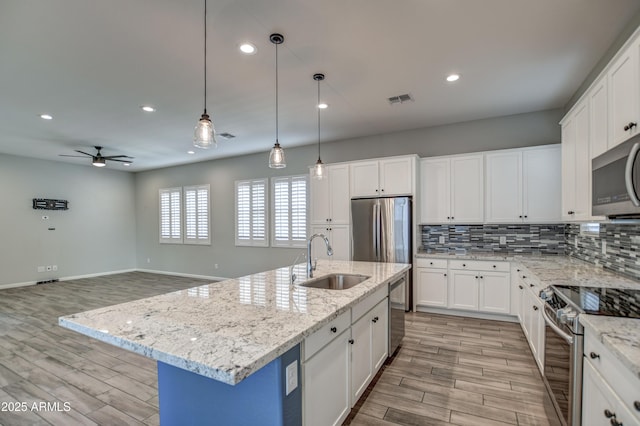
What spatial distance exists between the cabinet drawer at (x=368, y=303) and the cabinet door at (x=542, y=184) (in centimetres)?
265

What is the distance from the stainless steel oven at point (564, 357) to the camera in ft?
5.19

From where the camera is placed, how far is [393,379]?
8.69ft

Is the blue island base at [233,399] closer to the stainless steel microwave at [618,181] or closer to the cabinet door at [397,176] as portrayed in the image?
the stainless steel microwave at [618,181]

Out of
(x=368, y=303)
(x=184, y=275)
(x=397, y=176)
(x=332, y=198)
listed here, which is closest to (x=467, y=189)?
(x=397, y=176)

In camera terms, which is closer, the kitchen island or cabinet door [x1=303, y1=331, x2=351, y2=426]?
the kitchen island

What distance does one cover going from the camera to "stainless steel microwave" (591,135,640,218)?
5.18ft

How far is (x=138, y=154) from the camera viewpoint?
267 inches

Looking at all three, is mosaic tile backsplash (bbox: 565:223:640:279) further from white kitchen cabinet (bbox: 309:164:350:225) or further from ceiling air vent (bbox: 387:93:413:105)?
white kitchen cabinet (bbox: 309:164:350:225)

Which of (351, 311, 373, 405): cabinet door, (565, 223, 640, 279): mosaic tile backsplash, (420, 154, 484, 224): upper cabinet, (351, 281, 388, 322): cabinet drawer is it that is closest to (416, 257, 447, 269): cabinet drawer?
(420, 154, 484, 224): upper cabinet

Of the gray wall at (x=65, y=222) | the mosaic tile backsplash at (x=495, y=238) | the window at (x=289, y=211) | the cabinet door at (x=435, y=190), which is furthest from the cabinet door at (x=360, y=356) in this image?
the gray wall at (x=65, y=222)

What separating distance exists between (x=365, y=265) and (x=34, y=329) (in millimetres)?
4450

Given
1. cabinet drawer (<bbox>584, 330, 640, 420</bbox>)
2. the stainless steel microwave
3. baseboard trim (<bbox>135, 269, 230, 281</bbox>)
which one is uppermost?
the stainless steel microwave

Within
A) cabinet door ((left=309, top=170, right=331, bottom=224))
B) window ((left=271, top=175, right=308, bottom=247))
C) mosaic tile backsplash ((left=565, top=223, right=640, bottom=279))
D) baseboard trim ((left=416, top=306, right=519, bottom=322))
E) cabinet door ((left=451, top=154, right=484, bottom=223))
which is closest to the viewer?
mosaic tile backsplash ((left=565, top=223, right=640, bottom=279))

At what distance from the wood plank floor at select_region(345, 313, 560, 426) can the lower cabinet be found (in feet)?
0.73
